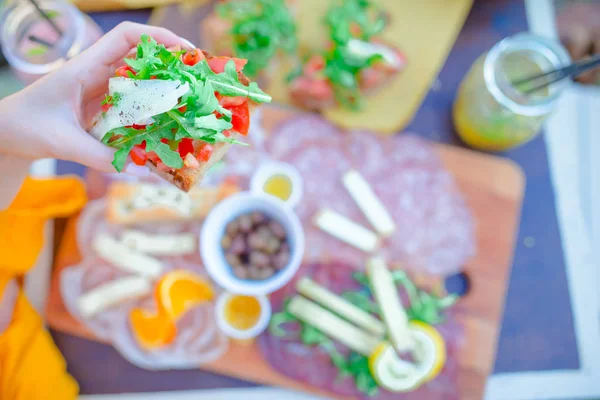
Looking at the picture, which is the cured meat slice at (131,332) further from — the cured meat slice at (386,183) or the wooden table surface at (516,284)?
the cured meat slice at (386,183)

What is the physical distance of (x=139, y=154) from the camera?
0.88 m

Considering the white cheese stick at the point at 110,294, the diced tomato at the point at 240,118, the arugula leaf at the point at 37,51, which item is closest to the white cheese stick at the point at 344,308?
the white cheese stick at the point at 110,294

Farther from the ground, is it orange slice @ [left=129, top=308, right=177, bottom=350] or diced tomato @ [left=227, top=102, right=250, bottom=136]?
diced tomato @ [left=227, top=102, right=250, bottom=136]

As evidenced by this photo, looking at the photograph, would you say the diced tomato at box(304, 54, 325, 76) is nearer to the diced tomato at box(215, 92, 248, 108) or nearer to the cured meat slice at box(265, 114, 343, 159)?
the cured meat slice at box(265, 114, 343, 159)

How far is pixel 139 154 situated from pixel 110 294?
2.10 ft

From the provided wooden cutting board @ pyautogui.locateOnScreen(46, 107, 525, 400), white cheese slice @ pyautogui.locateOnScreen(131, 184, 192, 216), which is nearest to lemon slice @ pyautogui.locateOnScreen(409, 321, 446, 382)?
wooden cutting board @ pyautogui.locateOnScreen(46, 107, 525, 400)

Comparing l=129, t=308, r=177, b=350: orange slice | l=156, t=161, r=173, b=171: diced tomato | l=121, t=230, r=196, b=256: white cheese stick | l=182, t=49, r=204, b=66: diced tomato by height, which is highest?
l=182, t=49, r=204, b=66: diced tomato

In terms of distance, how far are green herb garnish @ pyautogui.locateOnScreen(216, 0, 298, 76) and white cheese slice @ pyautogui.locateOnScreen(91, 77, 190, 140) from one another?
26.2 inches

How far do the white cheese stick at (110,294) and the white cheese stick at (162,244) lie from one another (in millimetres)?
89

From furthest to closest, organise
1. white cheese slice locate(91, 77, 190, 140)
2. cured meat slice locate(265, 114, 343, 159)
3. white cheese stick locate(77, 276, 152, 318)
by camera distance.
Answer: cured meat slice locate(265, 114, 343, 159) → white cheese stick locate(77, 276, 152, 318) → white cheese slice locate(91, 77, 190, 140)

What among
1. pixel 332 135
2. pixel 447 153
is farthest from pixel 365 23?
pixel 447 153

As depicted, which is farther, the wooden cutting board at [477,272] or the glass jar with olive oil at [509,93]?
the wooden cutting board at [477,272]

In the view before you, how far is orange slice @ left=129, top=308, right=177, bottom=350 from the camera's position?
129 cm

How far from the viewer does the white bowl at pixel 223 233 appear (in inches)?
48.3
